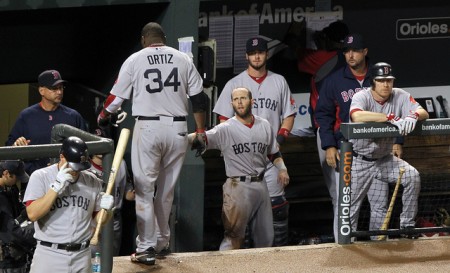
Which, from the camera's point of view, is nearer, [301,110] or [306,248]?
[306,248]

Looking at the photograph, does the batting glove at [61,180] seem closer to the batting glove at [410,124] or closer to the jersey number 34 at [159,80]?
the jersey number 34 at [159,80]

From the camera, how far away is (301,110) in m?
11.4

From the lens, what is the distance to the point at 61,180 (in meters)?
7.01

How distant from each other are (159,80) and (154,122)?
30cm

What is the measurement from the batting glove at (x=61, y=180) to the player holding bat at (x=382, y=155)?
2686 millimetres

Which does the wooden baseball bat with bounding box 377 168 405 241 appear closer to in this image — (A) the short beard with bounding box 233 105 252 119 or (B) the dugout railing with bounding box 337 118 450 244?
(B) the dugout railing with bounding box 337 118 450 244

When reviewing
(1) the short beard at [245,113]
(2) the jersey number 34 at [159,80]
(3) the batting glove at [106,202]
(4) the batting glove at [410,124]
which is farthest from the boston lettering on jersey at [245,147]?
(3) the batting glove at [106,202]

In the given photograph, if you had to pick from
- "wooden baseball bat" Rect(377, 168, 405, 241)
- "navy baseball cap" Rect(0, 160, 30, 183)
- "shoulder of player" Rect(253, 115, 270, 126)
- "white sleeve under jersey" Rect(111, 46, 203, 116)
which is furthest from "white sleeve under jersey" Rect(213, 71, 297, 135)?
"navy baseball cap" Rect(0, 160, 30, 183)

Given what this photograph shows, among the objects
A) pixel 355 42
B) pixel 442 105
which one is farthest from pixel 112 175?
pixel 442 105

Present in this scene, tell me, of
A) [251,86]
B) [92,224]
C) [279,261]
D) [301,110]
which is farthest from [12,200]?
[301,110]

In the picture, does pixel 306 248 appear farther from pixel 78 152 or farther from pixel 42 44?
pixel 42 44

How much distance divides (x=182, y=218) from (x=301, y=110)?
192cm

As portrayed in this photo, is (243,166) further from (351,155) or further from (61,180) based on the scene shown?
(61,180)

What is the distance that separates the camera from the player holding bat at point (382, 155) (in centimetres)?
904
